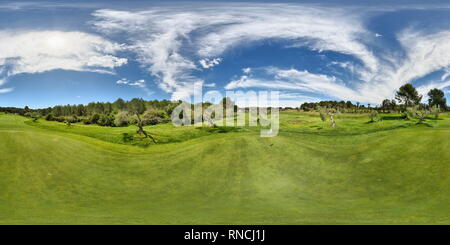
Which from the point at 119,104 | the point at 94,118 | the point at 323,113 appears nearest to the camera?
the point at 94,118

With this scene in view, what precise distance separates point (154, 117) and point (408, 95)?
26473mm

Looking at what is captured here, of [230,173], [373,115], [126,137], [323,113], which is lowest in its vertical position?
[230,173]

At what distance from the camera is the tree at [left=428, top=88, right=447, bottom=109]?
1157 inches

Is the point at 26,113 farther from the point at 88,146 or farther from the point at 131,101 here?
the point at 131,101

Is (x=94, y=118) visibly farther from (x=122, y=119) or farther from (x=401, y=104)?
(x=401, y=104)

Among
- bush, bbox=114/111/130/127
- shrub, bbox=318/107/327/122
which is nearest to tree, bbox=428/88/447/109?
shrub, bbox=318/107/327/122

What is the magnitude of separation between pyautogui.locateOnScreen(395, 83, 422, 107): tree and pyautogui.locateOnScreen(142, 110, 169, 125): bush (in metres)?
24.6

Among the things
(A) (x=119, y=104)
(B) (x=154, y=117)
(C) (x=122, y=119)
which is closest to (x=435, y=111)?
(B) (x=154, y=117)

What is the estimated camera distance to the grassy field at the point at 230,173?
690 inches

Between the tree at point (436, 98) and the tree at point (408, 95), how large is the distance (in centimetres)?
118

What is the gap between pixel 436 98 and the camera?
29.5 metres

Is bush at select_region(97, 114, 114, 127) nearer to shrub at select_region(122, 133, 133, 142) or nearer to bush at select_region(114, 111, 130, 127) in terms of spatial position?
bush at select_region(114, 111, 130, 127)

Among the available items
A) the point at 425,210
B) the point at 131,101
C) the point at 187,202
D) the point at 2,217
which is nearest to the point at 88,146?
the point at 131,101

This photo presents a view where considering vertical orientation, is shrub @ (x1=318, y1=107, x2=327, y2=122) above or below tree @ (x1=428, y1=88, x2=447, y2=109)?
below
